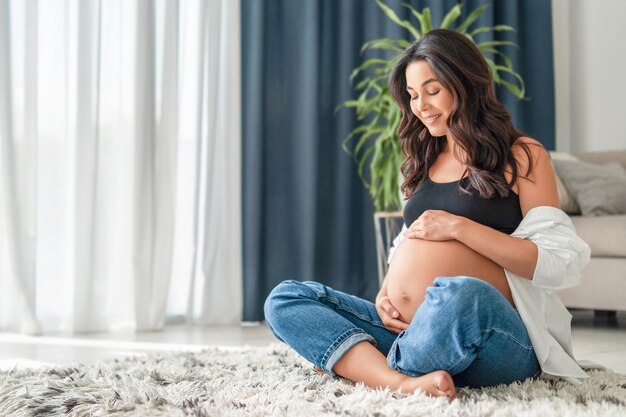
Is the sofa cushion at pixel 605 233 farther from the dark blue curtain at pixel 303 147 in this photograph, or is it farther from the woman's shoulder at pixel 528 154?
the woman's shoulder at pixel 528 154

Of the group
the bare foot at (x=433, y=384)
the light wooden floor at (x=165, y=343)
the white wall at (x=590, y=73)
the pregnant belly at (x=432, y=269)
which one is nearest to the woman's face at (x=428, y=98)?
the pregnant belly at (x=432, y=269)

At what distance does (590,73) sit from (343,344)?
320 centimetres

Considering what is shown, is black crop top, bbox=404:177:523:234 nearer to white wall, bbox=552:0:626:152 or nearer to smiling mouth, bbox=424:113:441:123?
smiling mouth, bbox=424:113:441:123

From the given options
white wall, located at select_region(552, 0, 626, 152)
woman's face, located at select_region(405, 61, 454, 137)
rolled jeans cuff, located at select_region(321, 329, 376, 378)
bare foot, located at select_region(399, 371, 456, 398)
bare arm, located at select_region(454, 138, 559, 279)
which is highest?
white wall, located at select_region(552, 0, 626, 152)

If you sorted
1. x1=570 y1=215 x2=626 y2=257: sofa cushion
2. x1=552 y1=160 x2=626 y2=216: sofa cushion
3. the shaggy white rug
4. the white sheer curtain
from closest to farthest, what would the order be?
the shaggy white rug
x1=570 y1=215 x2=626 y2=257: sofa cushion
the white sheer curtain
x1=552 y1=160 x2=626 y2=216: sofa cushion

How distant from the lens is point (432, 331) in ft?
4.44

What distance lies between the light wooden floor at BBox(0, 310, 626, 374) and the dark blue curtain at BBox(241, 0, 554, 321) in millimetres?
439

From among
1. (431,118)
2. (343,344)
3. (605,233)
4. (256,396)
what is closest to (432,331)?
(343,344)

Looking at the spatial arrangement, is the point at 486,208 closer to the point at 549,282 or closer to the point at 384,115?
the point at 549,282

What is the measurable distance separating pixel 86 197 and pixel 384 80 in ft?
4.96

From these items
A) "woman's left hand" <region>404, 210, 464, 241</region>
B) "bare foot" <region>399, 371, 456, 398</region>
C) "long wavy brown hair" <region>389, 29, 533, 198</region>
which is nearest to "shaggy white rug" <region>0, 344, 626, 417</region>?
"bare foot" <region>399, 371, 456, 398</region>

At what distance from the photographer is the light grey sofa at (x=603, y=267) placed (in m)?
2.81

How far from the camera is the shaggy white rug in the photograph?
130 cm

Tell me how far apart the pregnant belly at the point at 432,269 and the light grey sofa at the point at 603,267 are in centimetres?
148
